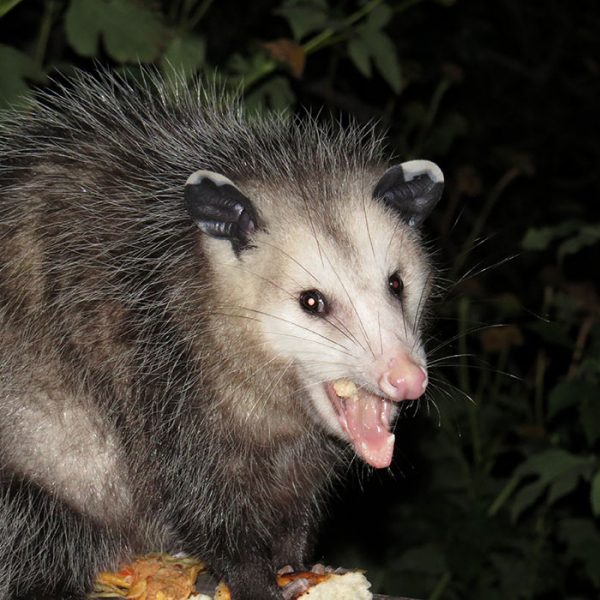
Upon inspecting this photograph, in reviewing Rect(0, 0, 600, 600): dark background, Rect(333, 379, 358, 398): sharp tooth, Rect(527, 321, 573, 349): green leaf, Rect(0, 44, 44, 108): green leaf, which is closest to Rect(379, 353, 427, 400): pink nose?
Rect(333, 379, 358, 398): sharp tooth

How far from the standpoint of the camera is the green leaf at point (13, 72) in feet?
10.5

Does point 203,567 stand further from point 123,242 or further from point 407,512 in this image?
point 407,512

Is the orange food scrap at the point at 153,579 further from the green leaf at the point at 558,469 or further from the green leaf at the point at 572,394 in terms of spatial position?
the green leaf at the point at 572,394

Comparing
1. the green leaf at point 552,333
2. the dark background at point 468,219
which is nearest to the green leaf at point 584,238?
the dark background at point 468,219

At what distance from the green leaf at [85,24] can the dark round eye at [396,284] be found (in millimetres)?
1128

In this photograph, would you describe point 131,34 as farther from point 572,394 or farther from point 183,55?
point 572,394

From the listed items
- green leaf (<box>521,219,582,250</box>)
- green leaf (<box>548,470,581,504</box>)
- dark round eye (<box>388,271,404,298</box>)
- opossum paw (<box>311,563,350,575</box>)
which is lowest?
opossum paw (<box>311,563,350,575</box>)

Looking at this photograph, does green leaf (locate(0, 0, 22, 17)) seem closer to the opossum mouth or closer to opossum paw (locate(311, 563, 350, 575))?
the opossum mouth

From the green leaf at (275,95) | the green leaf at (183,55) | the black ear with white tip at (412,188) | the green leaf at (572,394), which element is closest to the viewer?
the black ear with white tip at (412,188)

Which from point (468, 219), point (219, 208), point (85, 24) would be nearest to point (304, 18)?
point (85, 24)

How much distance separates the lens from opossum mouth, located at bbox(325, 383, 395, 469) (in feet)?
8.30

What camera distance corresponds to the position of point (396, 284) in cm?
262

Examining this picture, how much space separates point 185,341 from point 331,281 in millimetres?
417

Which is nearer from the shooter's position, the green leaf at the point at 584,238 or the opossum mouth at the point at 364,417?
the opossum mouth at the point at 364,417
